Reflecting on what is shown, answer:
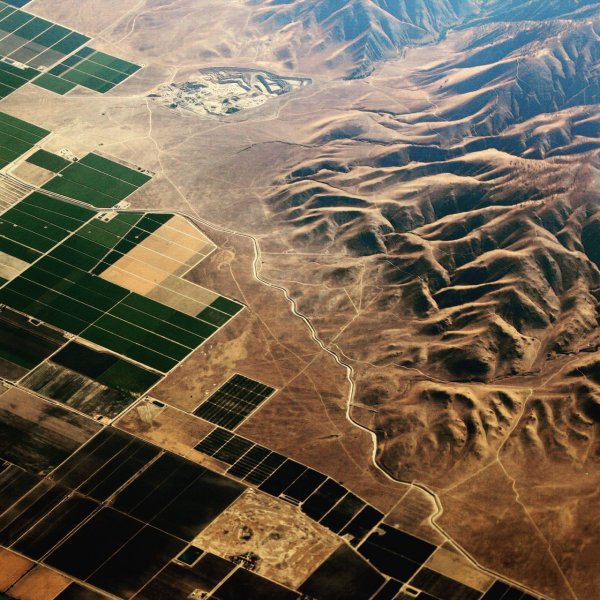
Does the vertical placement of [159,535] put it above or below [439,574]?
above

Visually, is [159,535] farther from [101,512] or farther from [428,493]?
[428,493]

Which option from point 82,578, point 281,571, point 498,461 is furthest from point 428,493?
point 82,578

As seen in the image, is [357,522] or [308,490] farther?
[308,490]

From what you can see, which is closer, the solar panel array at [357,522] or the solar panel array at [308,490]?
the solar panel array at [357,522]

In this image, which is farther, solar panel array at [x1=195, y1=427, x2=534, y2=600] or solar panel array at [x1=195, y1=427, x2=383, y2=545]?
solar panel array at [x1=195, y1=427, x2=383, y2=545]

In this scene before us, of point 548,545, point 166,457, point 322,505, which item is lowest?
point 548,545

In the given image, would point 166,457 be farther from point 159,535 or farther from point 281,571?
point 281,571

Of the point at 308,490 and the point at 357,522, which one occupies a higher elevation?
the point at 308,490

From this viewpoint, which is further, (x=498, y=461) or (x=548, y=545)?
(x=498, y=461)

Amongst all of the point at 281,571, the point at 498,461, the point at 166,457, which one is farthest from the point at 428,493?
the point at 166,457
